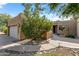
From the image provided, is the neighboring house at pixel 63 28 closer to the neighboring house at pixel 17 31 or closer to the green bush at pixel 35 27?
the green bush at pixel 35 27

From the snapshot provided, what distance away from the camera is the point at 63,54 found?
20.1 ft

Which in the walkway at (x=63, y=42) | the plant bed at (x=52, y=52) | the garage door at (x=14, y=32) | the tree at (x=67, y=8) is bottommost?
the plant bed at (x=52, y=52)

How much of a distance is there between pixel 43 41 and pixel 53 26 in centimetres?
63

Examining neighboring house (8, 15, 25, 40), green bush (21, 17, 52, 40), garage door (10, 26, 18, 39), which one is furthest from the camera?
garage door (10, 26, 18, 39)

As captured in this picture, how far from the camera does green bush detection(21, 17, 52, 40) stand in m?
7.21

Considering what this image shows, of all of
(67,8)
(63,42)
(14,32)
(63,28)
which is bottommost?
(63,42)

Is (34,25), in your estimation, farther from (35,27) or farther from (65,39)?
(65,39)

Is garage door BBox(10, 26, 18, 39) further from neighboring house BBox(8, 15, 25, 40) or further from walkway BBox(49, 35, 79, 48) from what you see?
walkway BBox(49, 35, 79, 48)

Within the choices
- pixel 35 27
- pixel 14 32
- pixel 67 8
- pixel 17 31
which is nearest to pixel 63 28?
pixel 67 8

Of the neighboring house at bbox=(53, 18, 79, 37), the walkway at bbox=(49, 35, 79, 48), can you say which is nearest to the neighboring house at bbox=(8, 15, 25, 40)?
the walkway at bbox=(49, 35, 79, 48)

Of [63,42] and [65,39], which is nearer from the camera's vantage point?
[63,42]

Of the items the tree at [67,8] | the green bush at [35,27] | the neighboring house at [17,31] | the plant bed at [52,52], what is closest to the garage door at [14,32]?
the neighboring house at [17,31]

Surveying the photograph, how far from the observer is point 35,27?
23.9 feet

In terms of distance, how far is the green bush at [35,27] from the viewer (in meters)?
7.21
